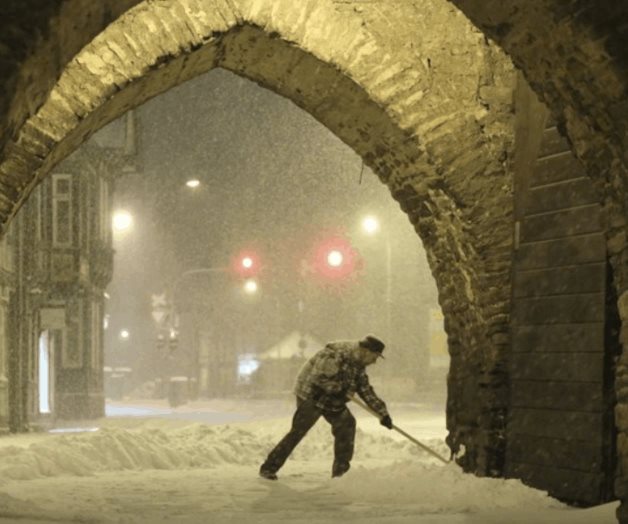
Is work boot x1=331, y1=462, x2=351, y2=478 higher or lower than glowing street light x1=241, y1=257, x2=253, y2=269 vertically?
lower

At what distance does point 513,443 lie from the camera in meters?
9.05

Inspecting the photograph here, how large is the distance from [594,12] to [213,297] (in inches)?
2141

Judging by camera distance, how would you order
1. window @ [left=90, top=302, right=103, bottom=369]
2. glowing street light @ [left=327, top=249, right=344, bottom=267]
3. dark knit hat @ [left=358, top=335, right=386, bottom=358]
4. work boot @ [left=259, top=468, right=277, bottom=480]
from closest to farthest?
dark knit hat @ [left=358, top=335, right=386, bottom=358]
work boot @ [left=259, top=468, right=277, bottom=480]
glowing street light @ [left=327, top=249, right=344, bottom=267]
window @ [left=90, top=302, right=103, bottom=369]

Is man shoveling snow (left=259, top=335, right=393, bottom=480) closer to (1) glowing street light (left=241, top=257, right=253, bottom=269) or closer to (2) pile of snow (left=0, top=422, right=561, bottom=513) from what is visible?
(2) pile of snow (left=0, top=422, right=561, bottom=513)

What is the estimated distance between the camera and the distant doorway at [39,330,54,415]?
22.2 meters

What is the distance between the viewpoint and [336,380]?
1107 cm

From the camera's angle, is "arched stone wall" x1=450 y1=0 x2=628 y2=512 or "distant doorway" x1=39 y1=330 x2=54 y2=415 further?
"distant doorway" x1=39 y1=330 x2=54 y2=415

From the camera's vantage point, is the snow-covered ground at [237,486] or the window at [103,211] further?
the window at [103,211]

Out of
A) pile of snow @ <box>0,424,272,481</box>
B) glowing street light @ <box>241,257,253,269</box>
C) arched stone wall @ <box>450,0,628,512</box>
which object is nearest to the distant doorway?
glowing street light @ <box>241,257,253,269</box>

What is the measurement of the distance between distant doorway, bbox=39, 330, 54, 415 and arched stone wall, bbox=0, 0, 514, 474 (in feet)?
44.4

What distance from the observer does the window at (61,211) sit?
22562 mm

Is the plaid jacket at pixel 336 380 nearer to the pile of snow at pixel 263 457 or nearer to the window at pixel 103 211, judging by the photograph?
the pile of snow at pixel 263 457

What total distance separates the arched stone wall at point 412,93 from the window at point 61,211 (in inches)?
521

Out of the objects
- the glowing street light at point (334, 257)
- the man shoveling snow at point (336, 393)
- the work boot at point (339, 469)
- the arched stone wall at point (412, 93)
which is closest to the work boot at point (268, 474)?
the man shoveling snow at point (336, 393)
